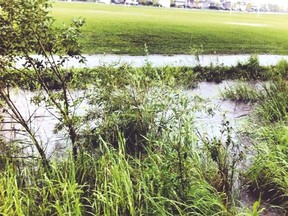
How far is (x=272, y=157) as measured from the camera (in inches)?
127

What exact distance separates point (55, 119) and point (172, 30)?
396 inches

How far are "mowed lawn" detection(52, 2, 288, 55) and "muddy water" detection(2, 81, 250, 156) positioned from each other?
9.34ft

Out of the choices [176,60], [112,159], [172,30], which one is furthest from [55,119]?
[172,30]

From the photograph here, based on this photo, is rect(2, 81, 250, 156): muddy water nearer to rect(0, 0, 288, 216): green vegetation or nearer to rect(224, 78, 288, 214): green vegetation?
rect(0, 0, 288, 216): green vegetation

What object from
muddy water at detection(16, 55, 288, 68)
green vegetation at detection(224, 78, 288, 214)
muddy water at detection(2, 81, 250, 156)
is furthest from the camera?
muddy water at detection(16, 55, 288, 68)

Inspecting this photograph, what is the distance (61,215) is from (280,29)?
623 inches

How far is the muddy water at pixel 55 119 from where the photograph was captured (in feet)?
12.6

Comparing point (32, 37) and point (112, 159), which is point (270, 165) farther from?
point (32, 37)

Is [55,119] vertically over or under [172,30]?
under

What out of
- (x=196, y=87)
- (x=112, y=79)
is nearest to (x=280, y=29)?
(x=196, y=87)

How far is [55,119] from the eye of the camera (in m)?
4.75

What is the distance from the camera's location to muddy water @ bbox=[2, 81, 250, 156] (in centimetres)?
384

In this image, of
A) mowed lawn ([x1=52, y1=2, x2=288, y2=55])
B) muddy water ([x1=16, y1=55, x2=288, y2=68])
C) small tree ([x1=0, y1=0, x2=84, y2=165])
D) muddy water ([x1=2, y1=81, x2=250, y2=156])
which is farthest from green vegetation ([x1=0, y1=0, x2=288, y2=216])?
mowed lawn ([x1=52, y1=2, x2=288, y2=55])

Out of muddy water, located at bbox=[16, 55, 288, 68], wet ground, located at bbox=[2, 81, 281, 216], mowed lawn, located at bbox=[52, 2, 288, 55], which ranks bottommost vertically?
wet ground, located at bbox=[2, 81, 281, 216]
